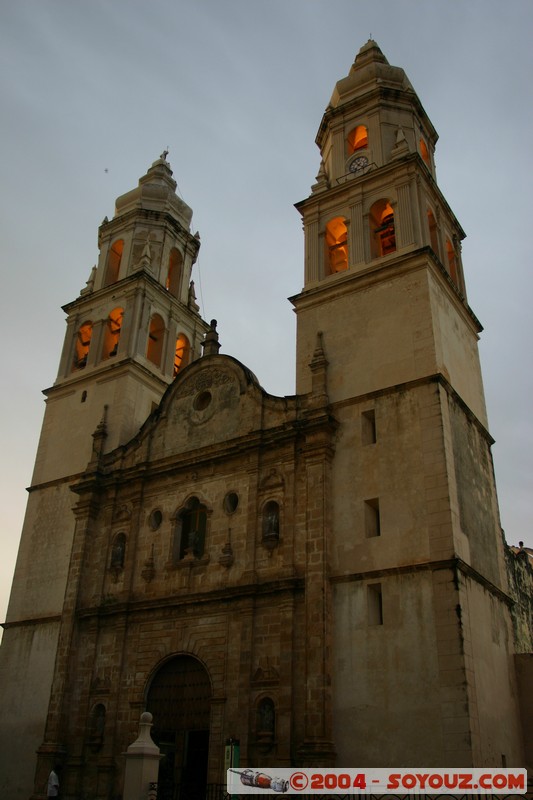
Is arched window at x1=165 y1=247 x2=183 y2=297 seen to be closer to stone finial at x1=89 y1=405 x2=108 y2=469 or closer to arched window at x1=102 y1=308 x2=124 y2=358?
arched window at x1=102 y1=308 x2=124 y2=358

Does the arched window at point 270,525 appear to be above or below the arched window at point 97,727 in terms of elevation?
above

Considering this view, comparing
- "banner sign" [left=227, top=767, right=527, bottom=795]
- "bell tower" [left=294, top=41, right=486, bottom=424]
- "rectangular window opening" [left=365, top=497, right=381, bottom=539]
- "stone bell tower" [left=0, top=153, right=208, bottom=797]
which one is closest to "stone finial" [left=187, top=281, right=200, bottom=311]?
"stone bell tower" [left=0, top=153, right=208, bottom=797]

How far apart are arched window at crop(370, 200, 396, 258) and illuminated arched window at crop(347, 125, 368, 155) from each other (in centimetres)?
365

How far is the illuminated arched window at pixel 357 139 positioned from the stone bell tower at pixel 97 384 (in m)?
8.71

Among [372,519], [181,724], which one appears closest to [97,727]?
[181,724]

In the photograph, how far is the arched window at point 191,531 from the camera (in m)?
22.7

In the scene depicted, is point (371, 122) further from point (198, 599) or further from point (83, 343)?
point (198, 599)

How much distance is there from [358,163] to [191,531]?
14.1 meters

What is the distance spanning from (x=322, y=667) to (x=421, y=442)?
19.7 feet

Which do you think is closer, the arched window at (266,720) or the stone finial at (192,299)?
the arched window at (266,720)

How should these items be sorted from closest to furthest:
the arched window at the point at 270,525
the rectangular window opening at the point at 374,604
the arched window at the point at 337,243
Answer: the rectangular window opening at the point at 374,604 < the arched window at the point at 270,525 < the arched window at the point at 337,243

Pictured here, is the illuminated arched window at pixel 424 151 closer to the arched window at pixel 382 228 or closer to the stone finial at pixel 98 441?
the arched window at pixel 382 228

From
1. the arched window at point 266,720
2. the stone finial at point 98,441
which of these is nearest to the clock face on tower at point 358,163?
the stone finial at point 98,441

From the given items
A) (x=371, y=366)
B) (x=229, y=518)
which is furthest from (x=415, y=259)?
(x=229, y=518)
